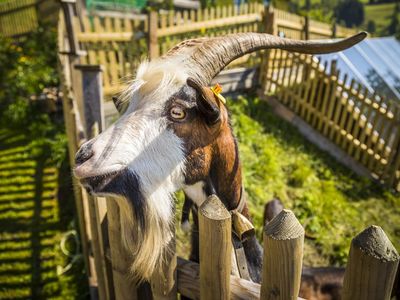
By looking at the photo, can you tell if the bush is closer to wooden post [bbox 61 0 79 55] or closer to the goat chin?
wooden post [bbox 61 0 79 55]

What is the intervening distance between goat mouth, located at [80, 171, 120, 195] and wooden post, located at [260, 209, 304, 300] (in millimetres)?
629

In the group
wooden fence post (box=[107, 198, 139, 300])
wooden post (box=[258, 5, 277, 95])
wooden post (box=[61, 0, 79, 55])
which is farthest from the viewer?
wooden post (box=[258, 5, 277, 95])

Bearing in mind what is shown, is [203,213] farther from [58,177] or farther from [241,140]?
[241,140]

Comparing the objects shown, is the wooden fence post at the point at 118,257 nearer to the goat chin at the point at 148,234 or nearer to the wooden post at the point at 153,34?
the goat chin at the point at 148,234

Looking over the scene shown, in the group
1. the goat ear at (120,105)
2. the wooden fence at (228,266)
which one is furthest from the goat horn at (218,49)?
the wooden fence at (228,266)


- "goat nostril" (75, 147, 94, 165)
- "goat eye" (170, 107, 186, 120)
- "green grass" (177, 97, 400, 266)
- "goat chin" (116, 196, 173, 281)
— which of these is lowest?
"green grass" (177, 97, 400, 266)

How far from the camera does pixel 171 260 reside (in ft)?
5.01

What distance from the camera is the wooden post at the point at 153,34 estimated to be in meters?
6.56

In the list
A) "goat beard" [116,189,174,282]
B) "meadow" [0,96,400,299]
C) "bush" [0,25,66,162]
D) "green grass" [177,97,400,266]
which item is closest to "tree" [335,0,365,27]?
"green grass" [177,97,400,266]

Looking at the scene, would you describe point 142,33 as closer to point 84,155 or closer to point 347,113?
point 347,113

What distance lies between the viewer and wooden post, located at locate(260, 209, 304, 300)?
1.08m

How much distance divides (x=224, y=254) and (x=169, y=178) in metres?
0.45

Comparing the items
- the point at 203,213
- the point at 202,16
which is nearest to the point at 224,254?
the point at 203,213

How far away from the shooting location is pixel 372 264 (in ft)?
3.16
